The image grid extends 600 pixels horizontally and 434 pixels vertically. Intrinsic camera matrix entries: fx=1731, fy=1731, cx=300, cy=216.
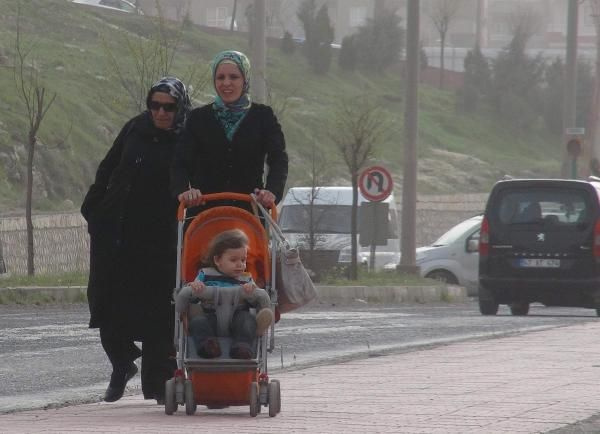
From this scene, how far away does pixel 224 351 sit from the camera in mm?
8312

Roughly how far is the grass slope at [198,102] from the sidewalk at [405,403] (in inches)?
907

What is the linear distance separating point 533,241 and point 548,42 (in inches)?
4758

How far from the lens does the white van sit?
2869cm

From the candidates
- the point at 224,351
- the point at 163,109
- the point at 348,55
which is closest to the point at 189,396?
the point at 224,351

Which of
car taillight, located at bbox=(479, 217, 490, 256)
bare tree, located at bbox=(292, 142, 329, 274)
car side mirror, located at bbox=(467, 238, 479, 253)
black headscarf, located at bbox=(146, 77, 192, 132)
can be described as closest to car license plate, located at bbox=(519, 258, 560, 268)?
car taillight, located at bbox=(479, 217, 490, 256)

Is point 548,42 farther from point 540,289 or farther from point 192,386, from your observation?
point 192,386

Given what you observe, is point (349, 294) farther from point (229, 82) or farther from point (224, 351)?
point (224, 351)

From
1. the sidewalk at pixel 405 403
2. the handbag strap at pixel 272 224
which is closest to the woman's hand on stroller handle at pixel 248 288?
the handbag strap at pixel 272 224

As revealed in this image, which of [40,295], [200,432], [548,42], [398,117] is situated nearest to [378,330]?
[40,295]

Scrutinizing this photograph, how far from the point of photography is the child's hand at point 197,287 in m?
8.20

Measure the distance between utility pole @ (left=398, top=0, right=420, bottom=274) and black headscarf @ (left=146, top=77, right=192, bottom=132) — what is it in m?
21.5

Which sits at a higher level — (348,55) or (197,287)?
(348,55)

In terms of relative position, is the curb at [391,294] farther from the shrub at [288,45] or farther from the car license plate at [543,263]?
the shrub at [288,45]

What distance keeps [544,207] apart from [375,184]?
7411 mm
